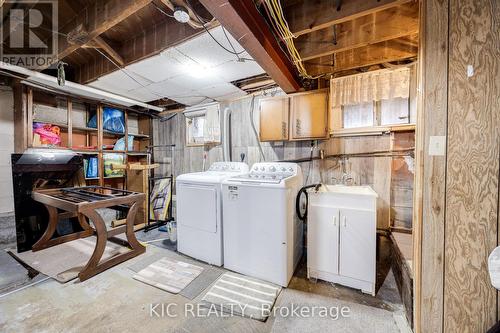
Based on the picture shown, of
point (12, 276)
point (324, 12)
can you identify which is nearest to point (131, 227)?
point (12, 276)

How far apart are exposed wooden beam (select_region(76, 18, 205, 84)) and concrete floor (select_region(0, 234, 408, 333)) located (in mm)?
2550

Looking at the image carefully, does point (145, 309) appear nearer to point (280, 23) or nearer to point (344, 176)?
point (344, 176)

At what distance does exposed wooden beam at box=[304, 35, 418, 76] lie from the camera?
84.7 inches

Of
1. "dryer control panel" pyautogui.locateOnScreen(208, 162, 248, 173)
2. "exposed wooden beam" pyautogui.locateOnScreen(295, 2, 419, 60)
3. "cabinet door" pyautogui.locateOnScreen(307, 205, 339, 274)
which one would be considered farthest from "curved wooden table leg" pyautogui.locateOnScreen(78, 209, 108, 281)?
"exposed wooden beam" pyautogui.locateOnScreen(295, 2, 419, 60)

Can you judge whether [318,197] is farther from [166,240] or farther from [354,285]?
[166,240]

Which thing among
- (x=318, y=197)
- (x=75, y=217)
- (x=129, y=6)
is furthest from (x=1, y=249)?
(x=318, y=197)

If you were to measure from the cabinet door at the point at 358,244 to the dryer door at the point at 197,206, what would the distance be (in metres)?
1.48

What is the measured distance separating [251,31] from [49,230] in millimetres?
3963

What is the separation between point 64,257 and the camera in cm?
268

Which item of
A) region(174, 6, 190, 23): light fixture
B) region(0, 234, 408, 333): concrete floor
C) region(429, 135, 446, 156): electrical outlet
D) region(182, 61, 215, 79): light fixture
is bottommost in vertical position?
region(0, 234, 408, 333): concrete floor

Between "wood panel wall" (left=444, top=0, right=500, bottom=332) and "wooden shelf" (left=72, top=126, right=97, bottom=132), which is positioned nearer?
"wood panel wall" (left=444, top=0, right=500, bottom=332)

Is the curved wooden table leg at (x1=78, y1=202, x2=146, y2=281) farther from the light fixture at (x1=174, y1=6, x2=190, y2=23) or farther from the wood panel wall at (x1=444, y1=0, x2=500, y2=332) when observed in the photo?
the wood panel wall at (x1=444, y1=0, x2=500, y2=332)

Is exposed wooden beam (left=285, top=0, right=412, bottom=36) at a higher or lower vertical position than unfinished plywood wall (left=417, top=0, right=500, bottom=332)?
higher

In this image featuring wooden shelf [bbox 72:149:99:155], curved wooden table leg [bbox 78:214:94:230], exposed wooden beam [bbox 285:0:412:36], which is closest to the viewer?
exposed wooden beam [bbox 285:0:412:36]
